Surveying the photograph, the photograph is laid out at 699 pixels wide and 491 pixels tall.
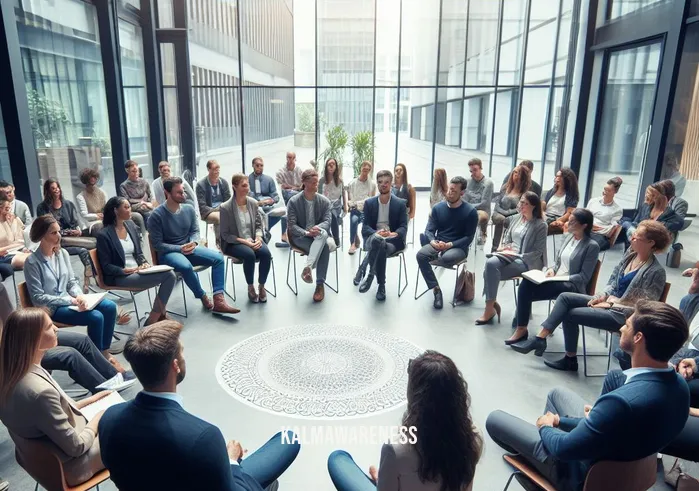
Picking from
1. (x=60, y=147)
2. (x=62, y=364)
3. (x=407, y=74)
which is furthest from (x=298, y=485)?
(x=407, y=74)

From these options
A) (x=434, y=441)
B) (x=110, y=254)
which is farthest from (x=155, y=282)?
(x=434, y=441)

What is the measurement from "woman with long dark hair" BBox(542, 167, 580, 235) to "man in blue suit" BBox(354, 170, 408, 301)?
87.5 inches

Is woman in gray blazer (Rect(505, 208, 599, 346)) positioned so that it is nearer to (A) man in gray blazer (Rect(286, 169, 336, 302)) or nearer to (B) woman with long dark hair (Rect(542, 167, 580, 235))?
(A) man in gray blazer (Rect(286, 169, 336, 302))

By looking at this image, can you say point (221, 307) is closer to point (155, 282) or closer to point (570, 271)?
point (155, 282)

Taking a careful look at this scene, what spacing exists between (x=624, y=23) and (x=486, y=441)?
8.33 metres

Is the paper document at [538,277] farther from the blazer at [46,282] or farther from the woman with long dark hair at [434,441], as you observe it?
the blazer at [46,282]

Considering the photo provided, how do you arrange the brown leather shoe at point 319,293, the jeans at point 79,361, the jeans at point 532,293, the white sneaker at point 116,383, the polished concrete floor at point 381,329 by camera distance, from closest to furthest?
the polished concrete floor at point 381,329, the jeans at point 79,361, the white sneaker at point 116,383, the jeans at point 532,293, the brown leather shoe at point 319,293

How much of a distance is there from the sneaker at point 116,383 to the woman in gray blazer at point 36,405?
1072 mm

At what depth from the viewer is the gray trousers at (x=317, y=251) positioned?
5.47 metres

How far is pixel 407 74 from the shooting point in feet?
38.0

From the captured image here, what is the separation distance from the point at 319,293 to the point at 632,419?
385 centimetres

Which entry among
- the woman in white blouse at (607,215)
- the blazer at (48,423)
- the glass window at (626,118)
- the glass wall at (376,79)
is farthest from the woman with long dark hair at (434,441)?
the glass wall at (376,79)

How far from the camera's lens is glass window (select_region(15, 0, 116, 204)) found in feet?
20.3

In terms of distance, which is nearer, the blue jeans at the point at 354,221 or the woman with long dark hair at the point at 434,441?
the woman with long dark hair at the point at 434,441
